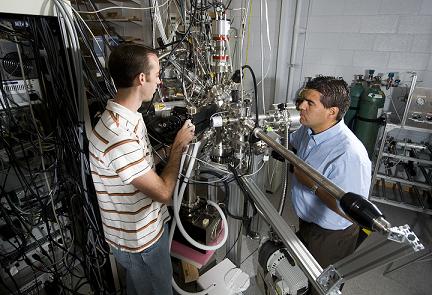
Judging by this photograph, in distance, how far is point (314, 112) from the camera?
1.30 meters

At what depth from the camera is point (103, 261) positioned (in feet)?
5.13

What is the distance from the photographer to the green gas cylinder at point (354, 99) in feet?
8.69

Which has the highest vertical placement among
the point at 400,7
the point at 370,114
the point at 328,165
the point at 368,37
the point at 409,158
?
the point at 400,7

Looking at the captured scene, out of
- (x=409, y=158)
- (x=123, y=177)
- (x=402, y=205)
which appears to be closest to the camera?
(x=123, y=177)

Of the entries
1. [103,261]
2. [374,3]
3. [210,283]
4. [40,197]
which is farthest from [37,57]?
[374,3]

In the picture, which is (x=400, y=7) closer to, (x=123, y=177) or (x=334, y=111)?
(x=334, y=111)

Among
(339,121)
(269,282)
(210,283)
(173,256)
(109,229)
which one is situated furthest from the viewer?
(173,256)

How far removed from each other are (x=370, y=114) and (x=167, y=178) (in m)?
2.40

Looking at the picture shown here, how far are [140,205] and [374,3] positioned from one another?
3067 mm

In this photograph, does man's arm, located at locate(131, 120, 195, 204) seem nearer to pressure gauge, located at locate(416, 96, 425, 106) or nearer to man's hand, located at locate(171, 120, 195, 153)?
man's hand, located at locate(171, 120, 195, 153)

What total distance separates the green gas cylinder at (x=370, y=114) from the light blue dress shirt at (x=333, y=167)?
1491 millimetres

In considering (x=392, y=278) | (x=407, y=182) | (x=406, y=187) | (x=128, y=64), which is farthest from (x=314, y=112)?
(x=406, y=187)

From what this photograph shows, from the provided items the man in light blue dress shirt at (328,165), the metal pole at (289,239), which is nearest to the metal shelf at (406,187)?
the man in light blue dress shirt at (328,165)

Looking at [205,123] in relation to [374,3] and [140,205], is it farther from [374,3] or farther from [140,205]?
[374,3]
